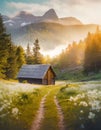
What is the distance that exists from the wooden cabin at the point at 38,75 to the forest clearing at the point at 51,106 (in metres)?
0.40

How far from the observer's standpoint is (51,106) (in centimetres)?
1391

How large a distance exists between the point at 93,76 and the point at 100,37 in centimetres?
210

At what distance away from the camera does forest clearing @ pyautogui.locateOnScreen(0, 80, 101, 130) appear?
11.7 meters

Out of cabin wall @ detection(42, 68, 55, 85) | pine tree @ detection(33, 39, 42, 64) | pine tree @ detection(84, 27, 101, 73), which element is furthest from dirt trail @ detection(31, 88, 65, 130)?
pine tree @ detection(84, 27, 101, 73)

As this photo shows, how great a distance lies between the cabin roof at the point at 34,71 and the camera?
45.8 feet

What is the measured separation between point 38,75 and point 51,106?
203cm

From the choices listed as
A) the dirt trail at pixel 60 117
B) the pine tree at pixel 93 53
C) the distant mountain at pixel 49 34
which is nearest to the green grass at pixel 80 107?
the dirt trail at pixel 60 117

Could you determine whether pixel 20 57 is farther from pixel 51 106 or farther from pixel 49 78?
pixel 51 106

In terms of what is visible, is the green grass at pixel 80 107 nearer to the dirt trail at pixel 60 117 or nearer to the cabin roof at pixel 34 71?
the dirt trail at pixel 60 117

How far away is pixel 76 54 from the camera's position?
13953 mm

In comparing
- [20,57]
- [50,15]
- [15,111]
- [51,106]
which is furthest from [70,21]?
[15,111]

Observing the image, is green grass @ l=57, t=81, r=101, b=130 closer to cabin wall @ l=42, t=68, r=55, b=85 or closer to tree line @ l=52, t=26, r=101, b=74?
cabin wall @ l=42, t=68, r=55, b=85

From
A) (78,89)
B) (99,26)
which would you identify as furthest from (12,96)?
(99,26)

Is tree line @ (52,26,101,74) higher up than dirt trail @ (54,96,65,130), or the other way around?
tree line @ (52,26,101,74)
